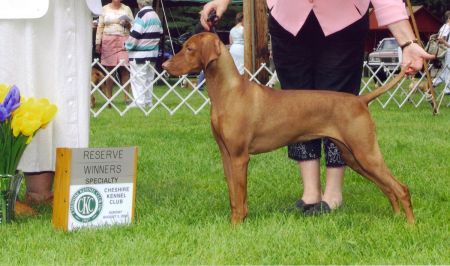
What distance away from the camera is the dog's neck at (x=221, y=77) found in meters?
3.79

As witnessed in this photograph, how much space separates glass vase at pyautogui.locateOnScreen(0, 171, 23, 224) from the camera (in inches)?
152

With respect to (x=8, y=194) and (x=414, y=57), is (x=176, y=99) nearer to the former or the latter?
(x=8, y=194)

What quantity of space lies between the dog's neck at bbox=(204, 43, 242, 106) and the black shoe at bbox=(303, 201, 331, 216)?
79 cm

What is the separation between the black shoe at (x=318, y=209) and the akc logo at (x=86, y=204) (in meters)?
1.05

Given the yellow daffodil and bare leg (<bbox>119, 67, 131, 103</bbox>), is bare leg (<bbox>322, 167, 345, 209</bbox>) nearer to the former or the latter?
the yellow daffodil

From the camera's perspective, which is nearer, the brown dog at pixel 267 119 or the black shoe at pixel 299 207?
the brown dog at pixel 267 119

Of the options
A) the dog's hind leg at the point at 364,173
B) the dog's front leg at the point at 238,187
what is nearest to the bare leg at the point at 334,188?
the dog's hind leg at the point at 364,173

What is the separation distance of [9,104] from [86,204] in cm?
57

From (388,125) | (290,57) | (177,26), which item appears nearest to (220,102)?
(290,57)

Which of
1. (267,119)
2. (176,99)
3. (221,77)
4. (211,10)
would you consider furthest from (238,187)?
(176,99)

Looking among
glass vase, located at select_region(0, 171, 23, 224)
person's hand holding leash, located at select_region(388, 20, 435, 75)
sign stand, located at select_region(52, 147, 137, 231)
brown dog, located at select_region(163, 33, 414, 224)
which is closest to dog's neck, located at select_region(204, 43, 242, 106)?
brown dog, located at select_region(163, 33, 414, 224)

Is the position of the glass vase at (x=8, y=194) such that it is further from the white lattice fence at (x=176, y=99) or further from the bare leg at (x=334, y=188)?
the white lattice fence at (x=176, y=99)

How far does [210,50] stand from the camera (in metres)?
3.72

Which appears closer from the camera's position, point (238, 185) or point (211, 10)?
point (238, 185)
